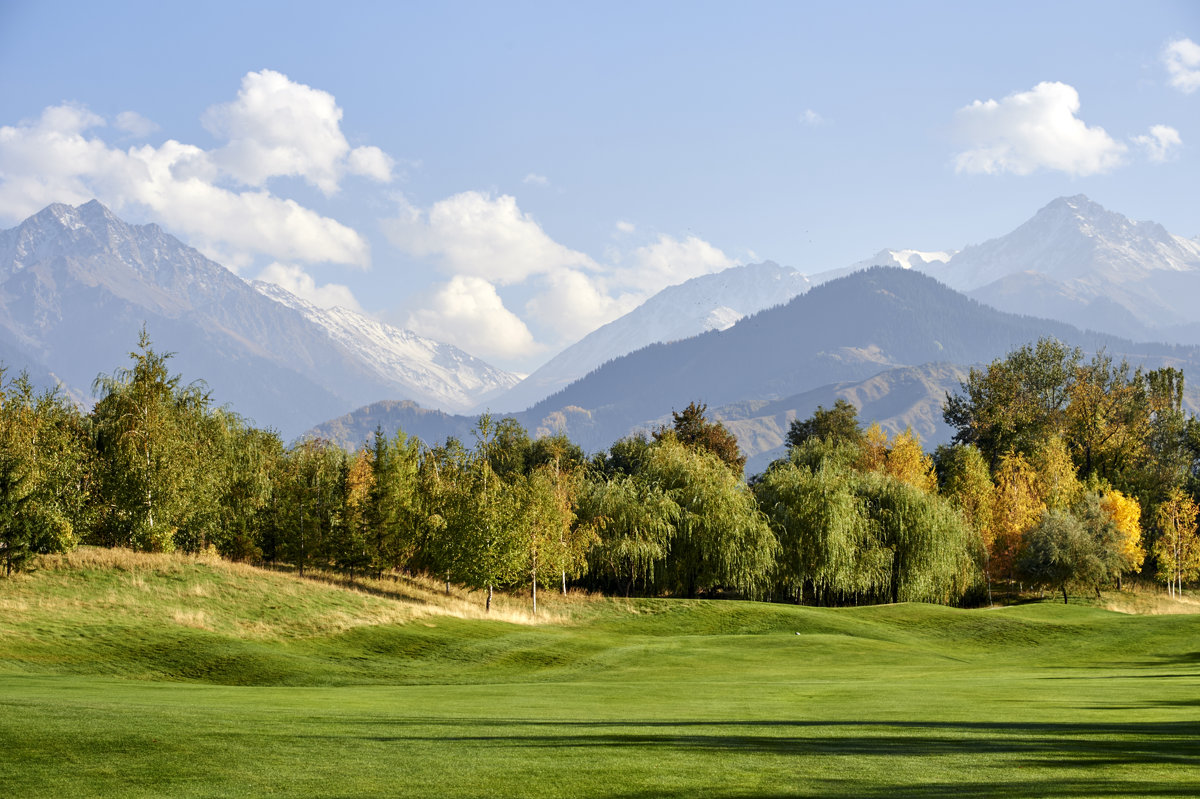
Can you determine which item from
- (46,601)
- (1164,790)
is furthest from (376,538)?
(1164,790)

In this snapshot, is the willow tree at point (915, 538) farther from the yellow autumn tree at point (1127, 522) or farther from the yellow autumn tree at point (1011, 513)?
the yellow autumn tree at point (1127, 522)

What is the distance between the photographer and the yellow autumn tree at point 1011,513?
7631 centimetres

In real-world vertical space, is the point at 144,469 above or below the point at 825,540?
above

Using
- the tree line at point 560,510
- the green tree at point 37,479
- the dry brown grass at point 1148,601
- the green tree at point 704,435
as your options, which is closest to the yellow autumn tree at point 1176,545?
the tree line at point 560,510

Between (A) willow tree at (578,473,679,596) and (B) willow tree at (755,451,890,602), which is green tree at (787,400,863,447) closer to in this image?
(B) willow tree at (755,451,890,602)

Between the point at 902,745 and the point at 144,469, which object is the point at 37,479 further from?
the point at 902,745

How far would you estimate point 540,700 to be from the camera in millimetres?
24062

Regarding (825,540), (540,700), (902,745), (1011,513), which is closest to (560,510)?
(825,540)

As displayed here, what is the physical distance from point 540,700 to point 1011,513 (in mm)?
64645

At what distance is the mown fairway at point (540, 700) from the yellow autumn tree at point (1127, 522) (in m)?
26.7

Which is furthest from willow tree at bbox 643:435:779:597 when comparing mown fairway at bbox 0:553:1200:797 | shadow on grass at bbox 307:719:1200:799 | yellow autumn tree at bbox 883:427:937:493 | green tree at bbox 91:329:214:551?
shadow on grass at bbox 307:719:1200:799

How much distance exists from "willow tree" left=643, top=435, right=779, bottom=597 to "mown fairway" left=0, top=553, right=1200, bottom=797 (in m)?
9.99

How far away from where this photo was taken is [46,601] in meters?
38.7

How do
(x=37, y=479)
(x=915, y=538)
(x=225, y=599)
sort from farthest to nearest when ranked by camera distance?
(x=915, y=538)
(x=37, y=479)
(x=225, y=599)
